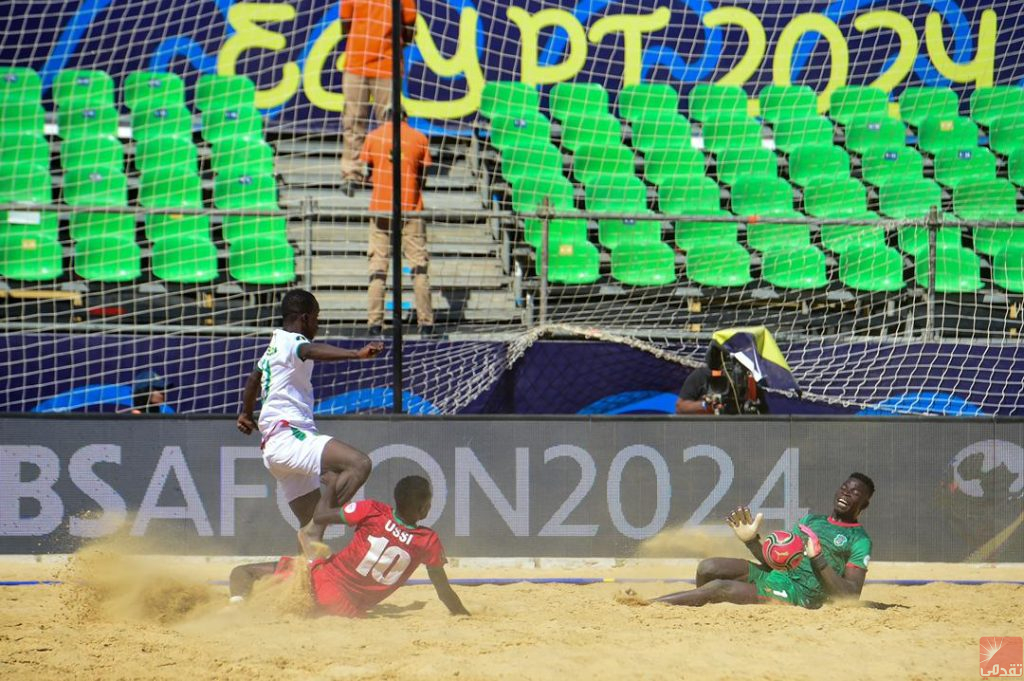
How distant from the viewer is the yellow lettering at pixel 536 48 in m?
13.4

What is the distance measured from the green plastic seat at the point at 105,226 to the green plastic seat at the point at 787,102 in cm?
765

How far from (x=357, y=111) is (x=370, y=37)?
708 mm

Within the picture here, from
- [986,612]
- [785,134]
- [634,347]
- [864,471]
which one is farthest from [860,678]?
[785,134]

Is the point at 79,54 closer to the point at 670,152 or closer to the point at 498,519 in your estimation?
the point at 670,152

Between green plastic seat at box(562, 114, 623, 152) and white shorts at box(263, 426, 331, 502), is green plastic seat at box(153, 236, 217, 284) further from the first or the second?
white shorts at box(263, 426, 331, 502)

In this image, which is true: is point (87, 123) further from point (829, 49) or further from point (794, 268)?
point (829, 49)

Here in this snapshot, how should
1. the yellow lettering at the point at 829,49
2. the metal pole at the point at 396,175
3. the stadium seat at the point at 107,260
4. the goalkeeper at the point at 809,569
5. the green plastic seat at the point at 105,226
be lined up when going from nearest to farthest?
the goalkeeper at the point at 809,569 → the metal pole at the point at 396,175 → the stadium seat at the point at 107,260 → the green plastic seat at the point at 105,226 → the yellow lettering at the point at 829,49

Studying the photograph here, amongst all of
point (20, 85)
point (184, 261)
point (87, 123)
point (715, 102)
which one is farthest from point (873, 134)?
point (20, 85)

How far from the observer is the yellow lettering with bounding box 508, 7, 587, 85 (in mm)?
13445

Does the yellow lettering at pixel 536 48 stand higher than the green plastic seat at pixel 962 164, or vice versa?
the yellow lettering at pixel 536 48

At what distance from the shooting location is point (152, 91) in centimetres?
1273

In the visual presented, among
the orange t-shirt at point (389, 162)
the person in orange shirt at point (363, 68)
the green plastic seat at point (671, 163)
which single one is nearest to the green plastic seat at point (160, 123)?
the person in orange shirt at point (363, 68)

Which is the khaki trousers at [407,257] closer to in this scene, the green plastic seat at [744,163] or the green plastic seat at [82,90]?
the green plastic seat at [744,163]

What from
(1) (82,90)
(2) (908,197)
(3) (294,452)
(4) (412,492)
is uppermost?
(1) (82,90)
